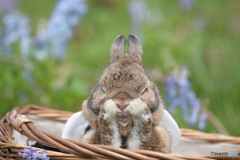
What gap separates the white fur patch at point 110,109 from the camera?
63.3 inches

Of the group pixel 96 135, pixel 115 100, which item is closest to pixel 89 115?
pixel 96 135

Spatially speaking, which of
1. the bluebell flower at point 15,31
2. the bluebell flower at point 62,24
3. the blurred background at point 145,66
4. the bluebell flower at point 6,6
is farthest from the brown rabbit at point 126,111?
the bluebell flower at point 6,6

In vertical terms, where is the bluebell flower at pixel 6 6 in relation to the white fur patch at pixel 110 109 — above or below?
above

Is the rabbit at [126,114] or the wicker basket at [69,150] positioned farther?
the rabbit at [126,114]

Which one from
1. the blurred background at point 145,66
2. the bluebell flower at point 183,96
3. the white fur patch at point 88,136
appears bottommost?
the white fur patch at point 88,136

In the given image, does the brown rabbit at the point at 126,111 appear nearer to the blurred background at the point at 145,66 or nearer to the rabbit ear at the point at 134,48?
the rabbit ear at the point at 134,48

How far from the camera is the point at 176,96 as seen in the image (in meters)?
2.84

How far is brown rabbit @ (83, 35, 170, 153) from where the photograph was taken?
1.65 metres

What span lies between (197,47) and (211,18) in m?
1.69

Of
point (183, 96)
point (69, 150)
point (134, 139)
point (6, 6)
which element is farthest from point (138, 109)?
point (6, 6)

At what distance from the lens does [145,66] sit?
4.22m

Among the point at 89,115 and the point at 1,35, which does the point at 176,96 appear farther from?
the point at 1,35

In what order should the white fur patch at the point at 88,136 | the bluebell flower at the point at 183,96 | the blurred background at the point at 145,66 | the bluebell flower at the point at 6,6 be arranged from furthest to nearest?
the bluebell flower at the point at 6,6 < the blurred background at the point at 145,66 < the bluebell flower at the point at 183,96 < the white fur patch at the point at 88,136

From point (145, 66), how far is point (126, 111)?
8.66 feet
